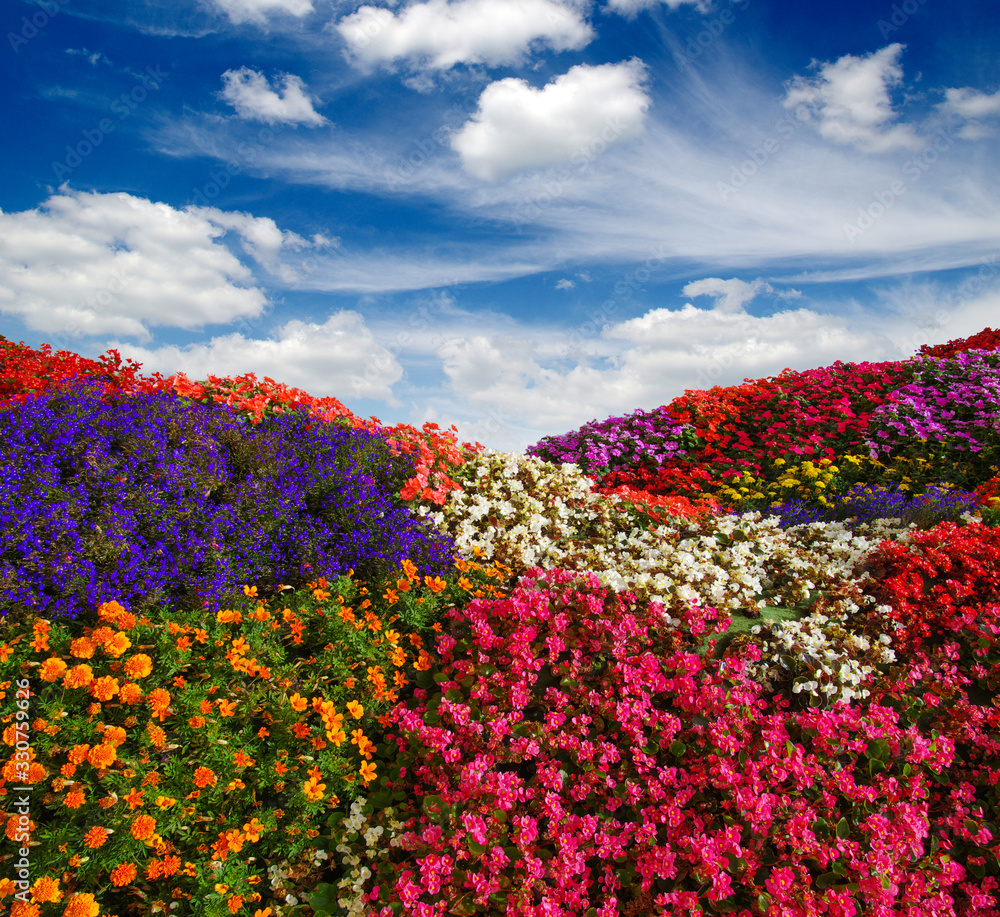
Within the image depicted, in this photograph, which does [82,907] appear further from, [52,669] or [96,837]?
[52,669]

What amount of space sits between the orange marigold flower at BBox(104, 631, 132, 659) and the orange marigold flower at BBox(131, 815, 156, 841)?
0.81 m

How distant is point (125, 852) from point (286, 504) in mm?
2347

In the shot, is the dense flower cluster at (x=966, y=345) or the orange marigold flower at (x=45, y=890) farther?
the dense flower cluster at (x=966, y=345)

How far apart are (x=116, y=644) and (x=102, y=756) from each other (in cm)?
59

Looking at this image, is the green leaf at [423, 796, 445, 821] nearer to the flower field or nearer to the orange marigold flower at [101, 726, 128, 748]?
the flower field

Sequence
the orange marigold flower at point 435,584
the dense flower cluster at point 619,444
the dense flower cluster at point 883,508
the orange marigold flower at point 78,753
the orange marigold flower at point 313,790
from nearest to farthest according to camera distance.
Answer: the orange marigold flower at point 78,753, the orange marigold flower at point 313,790, the orange marigold flower at point 435,584, the dense flower cluster at point 883,508, the dense flower cluster at point 619,444

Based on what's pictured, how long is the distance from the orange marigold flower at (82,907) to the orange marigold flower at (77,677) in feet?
2.96

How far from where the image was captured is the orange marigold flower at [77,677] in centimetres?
301

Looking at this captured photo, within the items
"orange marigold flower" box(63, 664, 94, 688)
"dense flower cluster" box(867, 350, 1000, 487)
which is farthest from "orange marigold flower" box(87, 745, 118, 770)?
"dense flower cluster" box(867, 350, 1000, 487)

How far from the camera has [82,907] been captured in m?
2.61

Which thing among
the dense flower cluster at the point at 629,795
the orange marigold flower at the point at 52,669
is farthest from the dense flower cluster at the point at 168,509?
the dense flower cluster at the point at 629,795

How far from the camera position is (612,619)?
13.8 ft

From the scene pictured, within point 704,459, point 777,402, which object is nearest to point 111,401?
point 704,459

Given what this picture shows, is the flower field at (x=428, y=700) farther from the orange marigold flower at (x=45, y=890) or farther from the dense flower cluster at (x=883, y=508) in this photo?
the dense flower cluster at (x=883, y=508)
